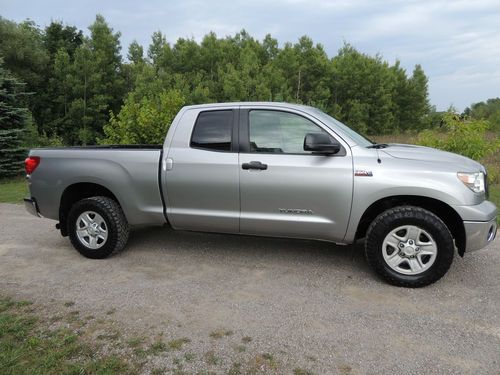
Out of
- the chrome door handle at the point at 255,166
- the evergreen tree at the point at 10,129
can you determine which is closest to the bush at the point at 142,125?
the evergreen tree at the point at 10,129

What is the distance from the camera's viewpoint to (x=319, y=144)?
385 cm

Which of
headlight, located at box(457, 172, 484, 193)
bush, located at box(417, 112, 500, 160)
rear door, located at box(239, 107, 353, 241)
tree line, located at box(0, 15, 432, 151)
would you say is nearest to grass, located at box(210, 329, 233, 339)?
rear door, located at box(239, 107, 353, 241)

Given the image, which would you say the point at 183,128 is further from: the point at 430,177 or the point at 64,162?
the point at 430,177

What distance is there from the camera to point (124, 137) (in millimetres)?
10938

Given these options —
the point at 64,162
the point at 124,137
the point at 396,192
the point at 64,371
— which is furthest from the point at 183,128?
the point at 124,137

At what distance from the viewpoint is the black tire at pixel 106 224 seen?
15.6 ft

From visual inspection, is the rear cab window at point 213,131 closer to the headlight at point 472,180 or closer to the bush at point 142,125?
the headlight at point 472,180

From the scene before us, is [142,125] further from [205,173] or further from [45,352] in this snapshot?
[45,352]

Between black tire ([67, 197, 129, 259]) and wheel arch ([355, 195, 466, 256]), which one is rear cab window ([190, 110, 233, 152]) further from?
wheel arch ([355, 195, 466, 256])

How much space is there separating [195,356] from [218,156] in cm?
216

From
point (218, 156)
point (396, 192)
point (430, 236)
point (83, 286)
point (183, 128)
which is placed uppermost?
point (183, 128)

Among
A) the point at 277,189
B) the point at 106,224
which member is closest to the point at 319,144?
the point at 277,189

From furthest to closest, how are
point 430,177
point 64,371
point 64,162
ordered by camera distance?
point 64,162 → point 430,177 → point 64,371

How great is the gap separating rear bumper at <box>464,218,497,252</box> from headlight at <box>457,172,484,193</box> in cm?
31
